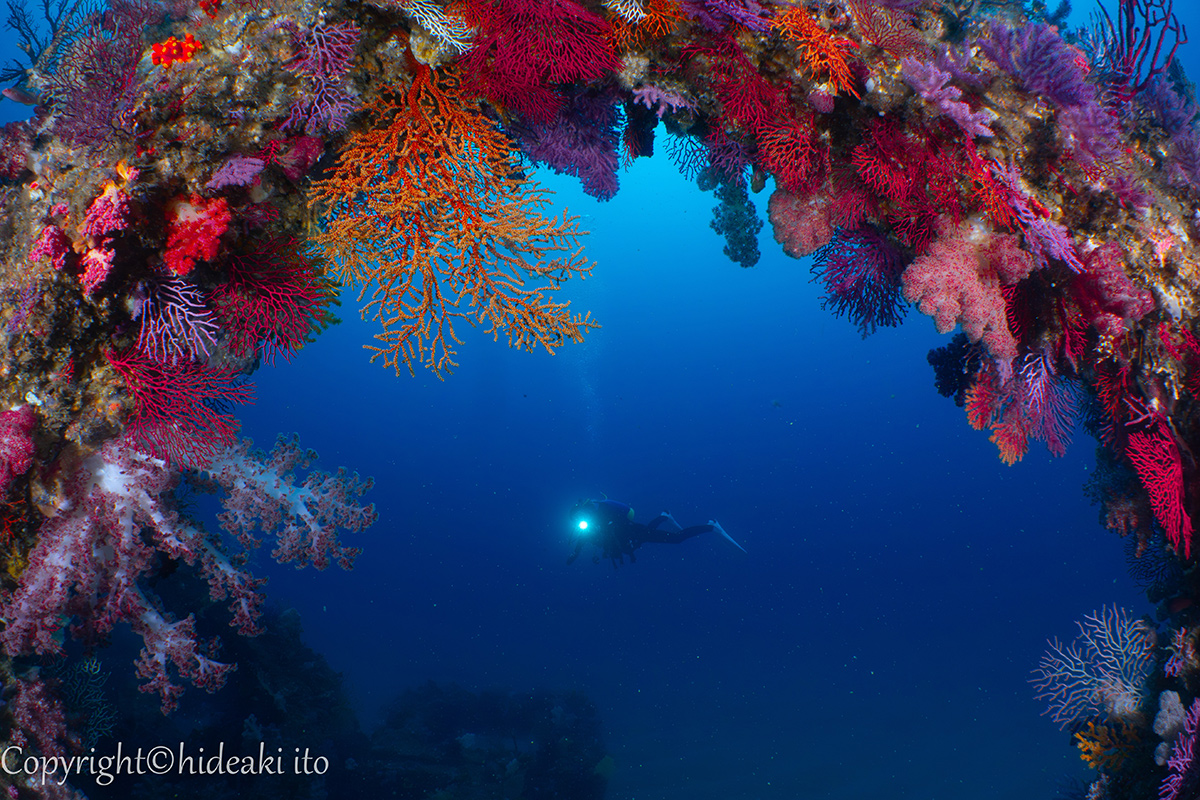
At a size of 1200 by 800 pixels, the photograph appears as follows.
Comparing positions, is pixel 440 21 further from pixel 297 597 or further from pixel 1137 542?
pixel 297 597

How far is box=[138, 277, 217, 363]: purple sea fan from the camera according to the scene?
299cm

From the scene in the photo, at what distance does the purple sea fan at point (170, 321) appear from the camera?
9.80ft

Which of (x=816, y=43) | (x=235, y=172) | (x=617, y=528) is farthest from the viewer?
(x=617, y=528)

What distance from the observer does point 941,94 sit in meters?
2.85

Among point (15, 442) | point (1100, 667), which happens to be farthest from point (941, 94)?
point (15, 442)

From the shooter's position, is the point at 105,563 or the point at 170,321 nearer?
the point at 170,321

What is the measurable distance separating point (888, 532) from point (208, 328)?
214 feet

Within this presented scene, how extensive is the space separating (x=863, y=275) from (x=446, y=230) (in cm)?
327

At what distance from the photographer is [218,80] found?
286cm

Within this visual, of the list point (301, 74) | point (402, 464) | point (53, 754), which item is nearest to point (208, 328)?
point (301, 74)

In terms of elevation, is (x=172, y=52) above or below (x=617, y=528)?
below

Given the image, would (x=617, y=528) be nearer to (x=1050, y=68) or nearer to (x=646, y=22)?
(x=646, y=22)

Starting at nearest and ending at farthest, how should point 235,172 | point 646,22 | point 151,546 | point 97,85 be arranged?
point 97,85
point 235,172
point 646,22
point 151,546

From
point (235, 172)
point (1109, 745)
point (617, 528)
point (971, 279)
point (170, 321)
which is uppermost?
point (617, 528)
